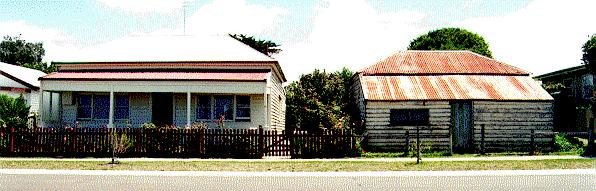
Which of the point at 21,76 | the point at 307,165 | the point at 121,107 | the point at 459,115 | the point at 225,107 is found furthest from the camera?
the point at 21,76

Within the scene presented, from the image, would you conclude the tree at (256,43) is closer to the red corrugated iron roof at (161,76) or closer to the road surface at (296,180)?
the red corrugated iron roof at (161,76)

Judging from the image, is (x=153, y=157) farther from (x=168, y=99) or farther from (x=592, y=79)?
(x=592, y=79)

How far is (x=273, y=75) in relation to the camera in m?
25.0

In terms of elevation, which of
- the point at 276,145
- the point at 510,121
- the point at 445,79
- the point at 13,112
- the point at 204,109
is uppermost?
the point at 445,79

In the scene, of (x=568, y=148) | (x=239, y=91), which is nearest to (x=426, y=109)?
(x=568, y=148)

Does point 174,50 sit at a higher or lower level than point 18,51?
lower

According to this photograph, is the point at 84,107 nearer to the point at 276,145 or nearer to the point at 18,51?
the point at 276,145

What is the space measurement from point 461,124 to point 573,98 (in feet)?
50.4

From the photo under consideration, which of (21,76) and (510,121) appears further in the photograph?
(21,76)

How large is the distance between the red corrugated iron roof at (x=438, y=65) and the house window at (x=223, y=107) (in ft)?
18.9

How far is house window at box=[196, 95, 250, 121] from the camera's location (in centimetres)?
2331

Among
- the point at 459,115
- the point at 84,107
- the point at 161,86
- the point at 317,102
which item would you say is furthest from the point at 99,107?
the point at 459,115

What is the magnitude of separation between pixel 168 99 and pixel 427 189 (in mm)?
16293

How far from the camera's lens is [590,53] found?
24.1 meters
